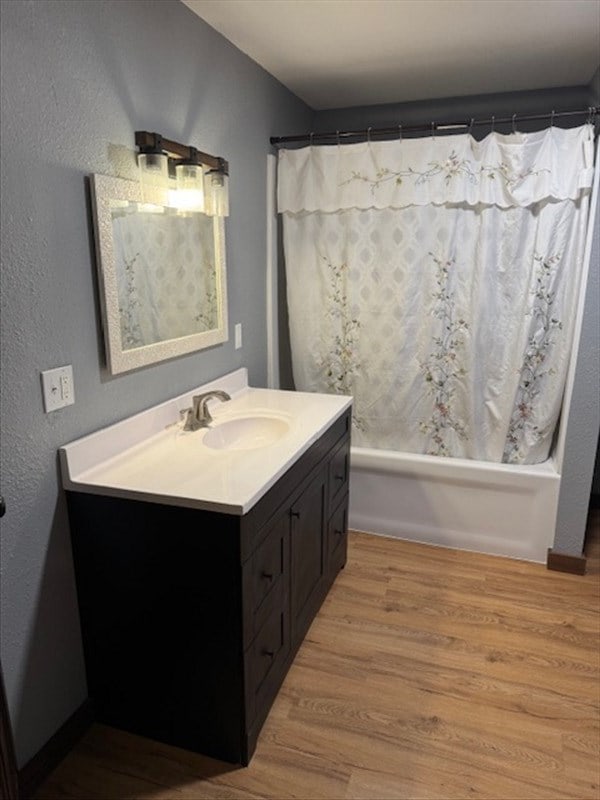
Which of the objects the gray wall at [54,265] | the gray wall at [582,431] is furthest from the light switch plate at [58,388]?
the gray wall at [582,431]

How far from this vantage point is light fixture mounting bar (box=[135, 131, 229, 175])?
1665 millimetres

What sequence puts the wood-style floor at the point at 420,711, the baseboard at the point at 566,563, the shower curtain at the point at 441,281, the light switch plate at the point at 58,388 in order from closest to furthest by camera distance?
1. the light switch plate at the point at 58,388
2. the wood-style floor at the point at 420,711
3. the shower curtain at the point at 441,281
4. the baseboard at the point at 566,563

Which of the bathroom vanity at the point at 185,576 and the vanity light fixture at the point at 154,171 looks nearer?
the bathroom vanity at the point at 185,576

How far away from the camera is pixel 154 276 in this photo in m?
1.84

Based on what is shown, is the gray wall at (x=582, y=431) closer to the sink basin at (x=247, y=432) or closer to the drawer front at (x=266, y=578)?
the sink basin at (x=247, y=432)

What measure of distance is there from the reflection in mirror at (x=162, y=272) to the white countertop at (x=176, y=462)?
288 mm

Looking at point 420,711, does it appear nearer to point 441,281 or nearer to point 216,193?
point 441,281

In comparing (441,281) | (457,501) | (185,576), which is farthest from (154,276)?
(457,501)

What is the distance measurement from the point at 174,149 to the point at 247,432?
1.06 metres

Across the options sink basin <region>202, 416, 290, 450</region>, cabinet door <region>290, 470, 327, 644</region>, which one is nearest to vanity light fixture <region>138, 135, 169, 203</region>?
sink basin <region>202, 416, 290, 450</region>

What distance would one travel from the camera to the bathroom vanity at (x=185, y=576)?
Answer: 1.44 m

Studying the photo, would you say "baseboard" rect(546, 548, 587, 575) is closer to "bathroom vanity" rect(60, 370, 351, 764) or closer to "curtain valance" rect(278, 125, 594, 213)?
"bathroom vanity" rect(60, 370, 351, 764)

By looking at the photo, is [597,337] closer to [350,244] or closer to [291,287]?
[350,244]

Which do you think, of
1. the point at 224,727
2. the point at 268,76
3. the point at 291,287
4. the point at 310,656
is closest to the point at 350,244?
the point at 291,287
